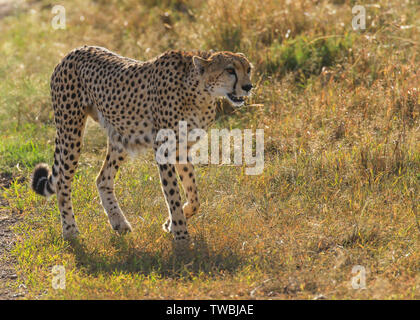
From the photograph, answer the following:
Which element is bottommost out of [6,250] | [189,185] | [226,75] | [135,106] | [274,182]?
[6,250]

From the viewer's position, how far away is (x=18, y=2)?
11.4m

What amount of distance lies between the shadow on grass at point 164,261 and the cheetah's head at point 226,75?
3.09ft

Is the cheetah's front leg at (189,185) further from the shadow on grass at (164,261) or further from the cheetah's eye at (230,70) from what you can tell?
the cheetah's eye at (230,70)

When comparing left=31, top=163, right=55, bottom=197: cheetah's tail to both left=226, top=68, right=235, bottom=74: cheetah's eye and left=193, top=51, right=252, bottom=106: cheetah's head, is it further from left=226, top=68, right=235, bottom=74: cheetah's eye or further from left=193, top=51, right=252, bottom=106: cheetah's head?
left=226, top=68, right=235, bottom=74: cheetah's eye

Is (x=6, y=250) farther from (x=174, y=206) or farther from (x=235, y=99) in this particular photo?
(x=235, y=99)

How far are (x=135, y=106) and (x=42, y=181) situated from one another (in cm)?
92

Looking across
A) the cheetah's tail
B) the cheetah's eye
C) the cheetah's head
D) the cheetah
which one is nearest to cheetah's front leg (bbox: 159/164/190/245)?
the cheetah

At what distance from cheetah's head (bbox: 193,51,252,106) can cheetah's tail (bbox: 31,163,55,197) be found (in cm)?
139

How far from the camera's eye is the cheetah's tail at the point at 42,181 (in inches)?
191

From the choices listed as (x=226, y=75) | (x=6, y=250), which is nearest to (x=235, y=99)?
(x=226, y=75)

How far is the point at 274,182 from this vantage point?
5.11m

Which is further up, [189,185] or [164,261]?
[189,185]

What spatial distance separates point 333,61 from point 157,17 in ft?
9.53
